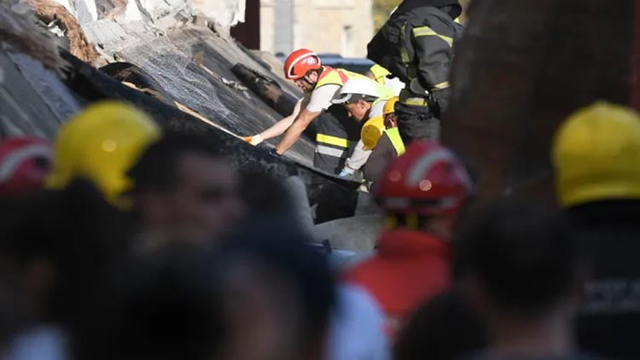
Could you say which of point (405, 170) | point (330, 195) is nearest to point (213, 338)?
point (405, 170)

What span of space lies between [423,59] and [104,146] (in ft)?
21.6

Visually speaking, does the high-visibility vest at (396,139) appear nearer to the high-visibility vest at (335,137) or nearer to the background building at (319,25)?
the high-visibility vest at (335,137)

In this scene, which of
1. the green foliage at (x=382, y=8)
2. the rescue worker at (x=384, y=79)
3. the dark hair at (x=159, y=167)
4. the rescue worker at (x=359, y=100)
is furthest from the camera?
the green foliage at (x=382, y=8)

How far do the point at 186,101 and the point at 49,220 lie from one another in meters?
8.94

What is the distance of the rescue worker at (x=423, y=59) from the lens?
11.3 metres

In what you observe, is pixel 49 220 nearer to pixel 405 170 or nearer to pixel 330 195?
pixel 405 170

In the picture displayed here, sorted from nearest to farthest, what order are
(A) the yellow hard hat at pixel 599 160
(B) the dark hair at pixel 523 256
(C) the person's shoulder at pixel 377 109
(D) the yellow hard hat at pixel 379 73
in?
(B) the dark hair at pixel 523 256 → (A) the yellow hard hat at pixel 599 160 → (C) the person's shoulder at pixel 377 109 → (D) the yellow hard hat at pixel 379 73

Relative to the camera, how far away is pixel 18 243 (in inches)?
141

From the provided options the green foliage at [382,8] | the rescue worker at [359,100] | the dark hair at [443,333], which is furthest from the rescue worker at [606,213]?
the green foliage at [382,8]

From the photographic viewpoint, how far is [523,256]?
324 cm

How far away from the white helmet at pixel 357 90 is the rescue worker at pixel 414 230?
290 inches

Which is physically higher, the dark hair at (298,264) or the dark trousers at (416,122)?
the dark hair at (298,264)

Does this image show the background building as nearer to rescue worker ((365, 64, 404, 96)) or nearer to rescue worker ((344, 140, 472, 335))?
rescue worker ((365, 64, 404, 96))

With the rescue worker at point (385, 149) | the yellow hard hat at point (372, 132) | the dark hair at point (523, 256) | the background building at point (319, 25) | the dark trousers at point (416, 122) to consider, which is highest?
the dark hair at point (523, 256)
